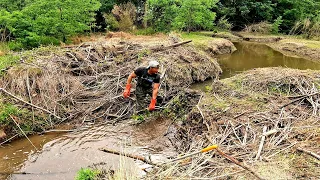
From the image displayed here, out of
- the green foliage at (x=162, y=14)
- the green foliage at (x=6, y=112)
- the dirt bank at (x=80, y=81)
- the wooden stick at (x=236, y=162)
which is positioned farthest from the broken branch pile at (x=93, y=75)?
the green foliage at (x=162, y=14)

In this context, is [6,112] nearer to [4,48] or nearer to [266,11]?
[4,48]

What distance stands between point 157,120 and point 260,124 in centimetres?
244

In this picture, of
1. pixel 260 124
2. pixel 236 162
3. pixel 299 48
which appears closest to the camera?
pixel 236 162

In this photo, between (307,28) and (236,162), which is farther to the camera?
(307,28)

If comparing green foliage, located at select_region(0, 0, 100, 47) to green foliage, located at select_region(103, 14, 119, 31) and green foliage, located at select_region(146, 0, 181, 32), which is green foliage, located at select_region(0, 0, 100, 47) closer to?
green foliage, located at select_region(103, 14, 119, 31)

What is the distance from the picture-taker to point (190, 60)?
1031 centimetres

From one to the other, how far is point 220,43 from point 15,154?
12.2 m

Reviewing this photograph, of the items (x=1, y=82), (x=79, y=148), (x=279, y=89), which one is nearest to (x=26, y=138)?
(x=79, y=148)

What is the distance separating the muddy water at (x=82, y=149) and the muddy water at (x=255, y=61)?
583 cm

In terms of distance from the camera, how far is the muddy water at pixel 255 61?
1315 cm

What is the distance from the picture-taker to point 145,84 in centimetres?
679

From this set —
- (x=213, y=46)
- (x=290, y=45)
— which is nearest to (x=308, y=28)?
(x=290, y=45)

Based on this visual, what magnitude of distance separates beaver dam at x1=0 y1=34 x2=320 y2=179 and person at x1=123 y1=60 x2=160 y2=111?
43cm

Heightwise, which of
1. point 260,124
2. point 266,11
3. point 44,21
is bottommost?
point 260,124
